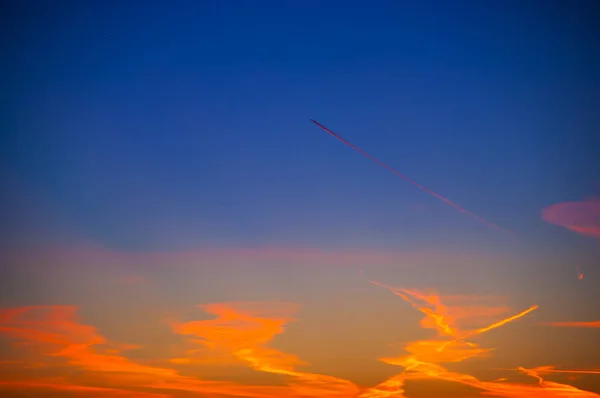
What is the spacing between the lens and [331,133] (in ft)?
191

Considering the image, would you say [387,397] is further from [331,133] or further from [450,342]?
[331,133]

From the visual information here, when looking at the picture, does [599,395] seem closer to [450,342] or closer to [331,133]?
[450,342]

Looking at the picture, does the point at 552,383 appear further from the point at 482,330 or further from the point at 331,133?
the point at 331,133

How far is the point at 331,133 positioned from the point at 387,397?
227 inches

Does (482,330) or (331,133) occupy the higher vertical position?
(331,133)

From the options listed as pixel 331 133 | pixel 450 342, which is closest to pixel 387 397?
pixel 450 342

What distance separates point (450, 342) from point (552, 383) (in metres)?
2.35

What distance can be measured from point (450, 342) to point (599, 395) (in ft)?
11.0

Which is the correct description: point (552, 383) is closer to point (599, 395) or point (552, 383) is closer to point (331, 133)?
point (599, 395)

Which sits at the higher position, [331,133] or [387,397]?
[331,133]

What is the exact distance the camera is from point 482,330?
58000mm

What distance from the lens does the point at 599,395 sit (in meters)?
57.9

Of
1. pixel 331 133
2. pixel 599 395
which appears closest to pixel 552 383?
pixel 599 395

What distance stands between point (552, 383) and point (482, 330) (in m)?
1.87
